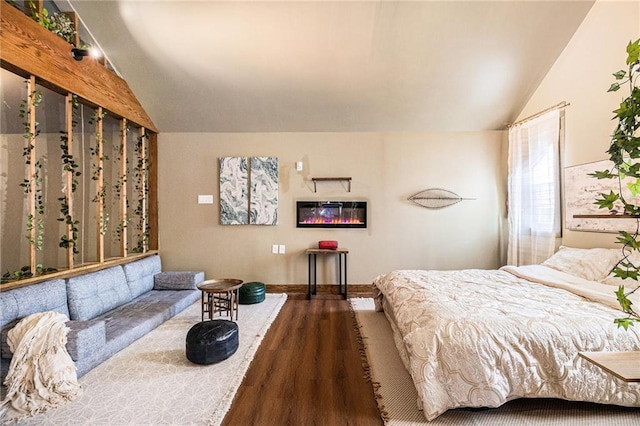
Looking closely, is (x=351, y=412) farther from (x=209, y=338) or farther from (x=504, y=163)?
(x=504, y=163)

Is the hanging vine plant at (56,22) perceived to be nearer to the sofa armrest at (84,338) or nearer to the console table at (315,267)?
the sofa armrest at (84,338)

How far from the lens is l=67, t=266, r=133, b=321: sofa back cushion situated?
268 cm

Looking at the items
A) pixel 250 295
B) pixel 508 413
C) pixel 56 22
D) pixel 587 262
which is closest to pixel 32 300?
pixel 250 295

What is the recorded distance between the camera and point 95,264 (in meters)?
3.27

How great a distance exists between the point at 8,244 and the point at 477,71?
5558 mm

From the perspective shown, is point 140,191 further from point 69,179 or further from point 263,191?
point 263,191

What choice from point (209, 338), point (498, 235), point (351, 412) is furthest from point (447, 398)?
point (498, 235)

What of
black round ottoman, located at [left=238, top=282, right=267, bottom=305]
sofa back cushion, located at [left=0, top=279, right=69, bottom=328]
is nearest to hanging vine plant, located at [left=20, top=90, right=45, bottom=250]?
sofa back cushion, located at [left=0, top=279, right=69, bottom=328]

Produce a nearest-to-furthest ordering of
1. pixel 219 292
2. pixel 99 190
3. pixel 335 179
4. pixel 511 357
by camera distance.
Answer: pixel 511 357 < pixel 219 292 < pixel 99 190 < pixel 335 179

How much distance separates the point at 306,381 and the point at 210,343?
859 mm

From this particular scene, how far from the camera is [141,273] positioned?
3.70 m

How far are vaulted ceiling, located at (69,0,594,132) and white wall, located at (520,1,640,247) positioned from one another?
201 millimetres

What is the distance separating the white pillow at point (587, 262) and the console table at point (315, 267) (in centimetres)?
252

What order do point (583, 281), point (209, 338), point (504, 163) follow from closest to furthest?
point (209, 338) < point (583, 281) < point (504, 163)
